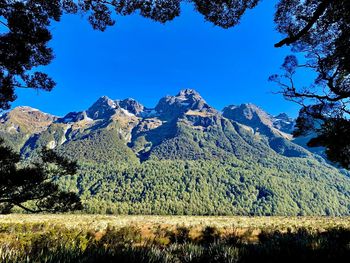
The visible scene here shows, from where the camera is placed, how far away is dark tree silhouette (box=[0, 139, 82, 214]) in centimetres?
1266

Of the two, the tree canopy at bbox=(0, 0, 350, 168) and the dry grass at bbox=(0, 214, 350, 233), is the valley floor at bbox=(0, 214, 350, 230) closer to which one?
the dry grass at bbox=(0, 214, 350, 233)

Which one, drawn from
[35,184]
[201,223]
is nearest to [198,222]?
[201,223]

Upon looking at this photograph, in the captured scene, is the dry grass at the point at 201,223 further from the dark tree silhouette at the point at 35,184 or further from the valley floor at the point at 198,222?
the dark tree silhouette at the point at 35,184

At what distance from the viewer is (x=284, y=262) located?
465 centimetres

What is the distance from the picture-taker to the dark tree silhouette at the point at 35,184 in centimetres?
1266

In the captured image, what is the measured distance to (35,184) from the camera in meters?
13.5

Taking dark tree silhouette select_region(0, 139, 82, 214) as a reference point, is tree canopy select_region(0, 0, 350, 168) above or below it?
above

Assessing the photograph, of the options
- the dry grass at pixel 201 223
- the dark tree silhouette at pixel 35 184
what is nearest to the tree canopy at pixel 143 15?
the dark tree silhouette at pixel 35 184

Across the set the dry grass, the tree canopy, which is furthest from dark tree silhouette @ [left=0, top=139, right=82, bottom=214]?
the dry grass

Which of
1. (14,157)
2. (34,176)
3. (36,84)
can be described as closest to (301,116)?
(36,84)

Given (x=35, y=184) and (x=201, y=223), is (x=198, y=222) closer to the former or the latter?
(x=201, y=223)

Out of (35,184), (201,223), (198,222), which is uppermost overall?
(198,222)

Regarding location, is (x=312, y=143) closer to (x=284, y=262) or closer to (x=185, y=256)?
(x=284, y=262)

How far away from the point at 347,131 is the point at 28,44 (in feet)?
39.8
